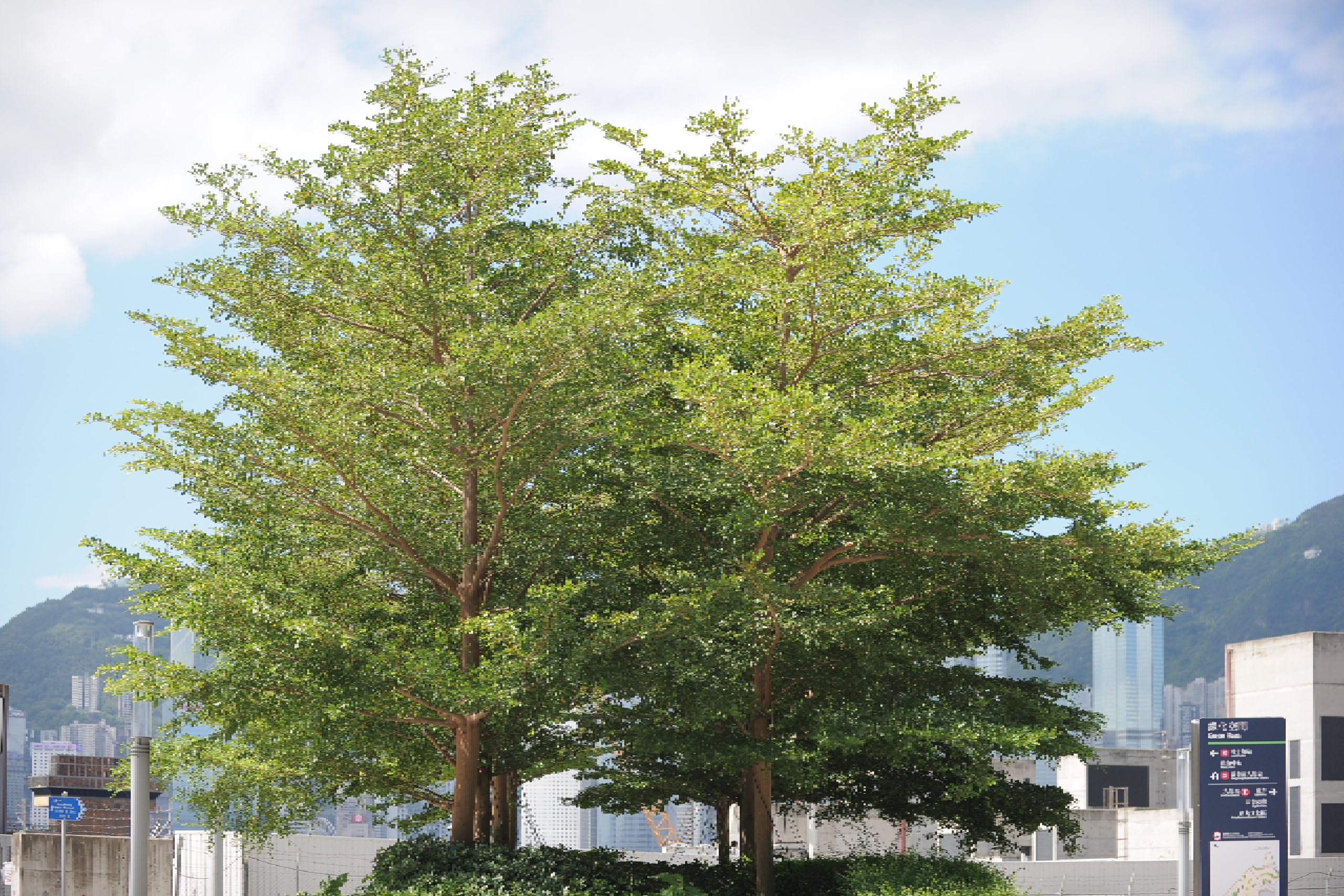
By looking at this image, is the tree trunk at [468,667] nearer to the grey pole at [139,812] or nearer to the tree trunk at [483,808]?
the tree trunk at [483,808]

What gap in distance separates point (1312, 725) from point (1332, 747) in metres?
1.09

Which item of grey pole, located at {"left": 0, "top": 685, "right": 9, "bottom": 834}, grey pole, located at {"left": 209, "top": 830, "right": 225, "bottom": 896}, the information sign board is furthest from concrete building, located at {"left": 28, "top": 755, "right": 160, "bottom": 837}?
the information sign board

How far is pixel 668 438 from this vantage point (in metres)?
19.8

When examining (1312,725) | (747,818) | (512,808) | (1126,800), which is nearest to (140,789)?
(512,808)

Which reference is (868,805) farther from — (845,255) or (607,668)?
(845,255)

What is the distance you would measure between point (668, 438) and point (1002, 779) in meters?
8.95

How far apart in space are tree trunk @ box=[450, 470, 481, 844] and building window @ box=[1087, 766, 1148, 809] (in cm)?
4556

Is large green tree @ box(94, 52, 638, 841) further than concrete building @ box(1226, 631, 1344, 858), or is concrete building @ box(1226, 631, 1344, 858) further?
concrete building @ box(1226, 631, 1344, 858)

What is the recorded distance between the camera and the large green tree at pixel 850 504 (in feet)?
62.7

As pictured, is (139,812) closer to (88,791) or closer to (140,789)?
(140,789)

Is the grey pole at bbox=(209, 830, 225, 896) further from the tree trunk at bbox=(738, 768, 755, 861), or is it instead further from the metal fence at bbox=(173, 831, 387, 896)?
the tree trunk at bbox=(738, 768, 755, 861)

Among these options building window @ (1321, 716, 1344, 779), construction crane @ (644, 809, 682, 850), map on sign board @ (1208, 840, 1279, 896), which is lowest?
construction crane @ (644, 809, 682, 850)

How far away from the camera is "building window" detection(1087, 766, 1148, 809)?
2377 inches

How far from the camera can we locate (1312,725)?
4638 cm
